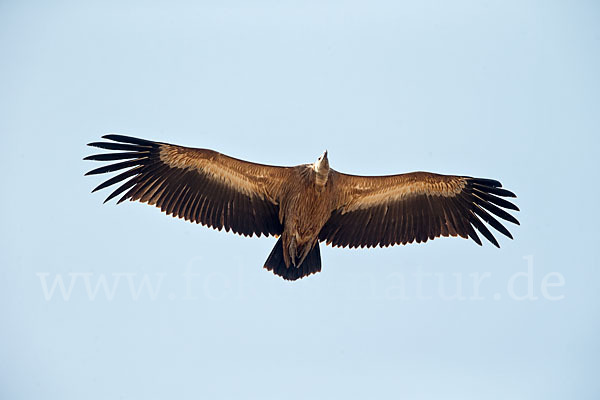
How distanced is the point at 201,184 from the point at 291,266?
1.55m

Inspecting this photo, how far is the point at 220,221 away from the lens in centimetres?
A: 1062

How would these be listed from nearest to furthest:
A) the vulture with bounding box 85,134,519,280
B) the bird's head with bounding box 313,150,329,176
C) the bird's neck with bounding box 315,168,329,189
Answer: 1. the bird's head with bounding box 313,150,329,176
2. the bird's neck with bounding box 315,168,329,189
3. the vulture with bounding box 85,134,519,280

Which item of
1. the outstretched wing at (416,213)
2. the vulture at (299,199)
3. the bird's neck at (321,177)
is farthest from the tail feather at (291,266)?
the bird's neck at (321,177)

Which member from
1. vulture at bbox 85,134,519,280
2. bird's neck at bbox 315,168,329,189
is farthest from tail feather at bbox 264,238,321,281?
bird's neck at bbox 315,168,329,189

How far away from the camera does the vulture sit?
Answer: 10.3m

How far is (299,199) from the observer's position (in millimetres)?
10242

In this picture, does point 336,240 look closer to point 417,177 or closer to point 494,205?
point 417,177

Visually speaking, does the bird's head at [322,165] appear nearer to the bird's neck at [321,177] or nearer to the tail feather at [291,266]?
the bird's neck at [321,177]

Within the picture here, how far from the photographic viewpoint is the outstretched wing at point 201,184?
10289 millimetres

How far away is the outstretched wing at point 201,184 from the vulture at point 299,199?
0.01 meters

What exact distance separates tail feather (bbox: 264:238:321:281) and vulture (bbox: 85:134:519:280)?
1 cm

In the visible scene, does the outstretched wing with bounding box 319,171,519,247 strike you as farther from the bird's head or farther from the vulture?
the bird's head

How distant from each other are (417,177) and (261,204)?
6.66 feet

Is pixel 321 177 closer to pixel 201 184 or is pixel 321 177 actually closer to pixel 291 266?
pixel 291 266
